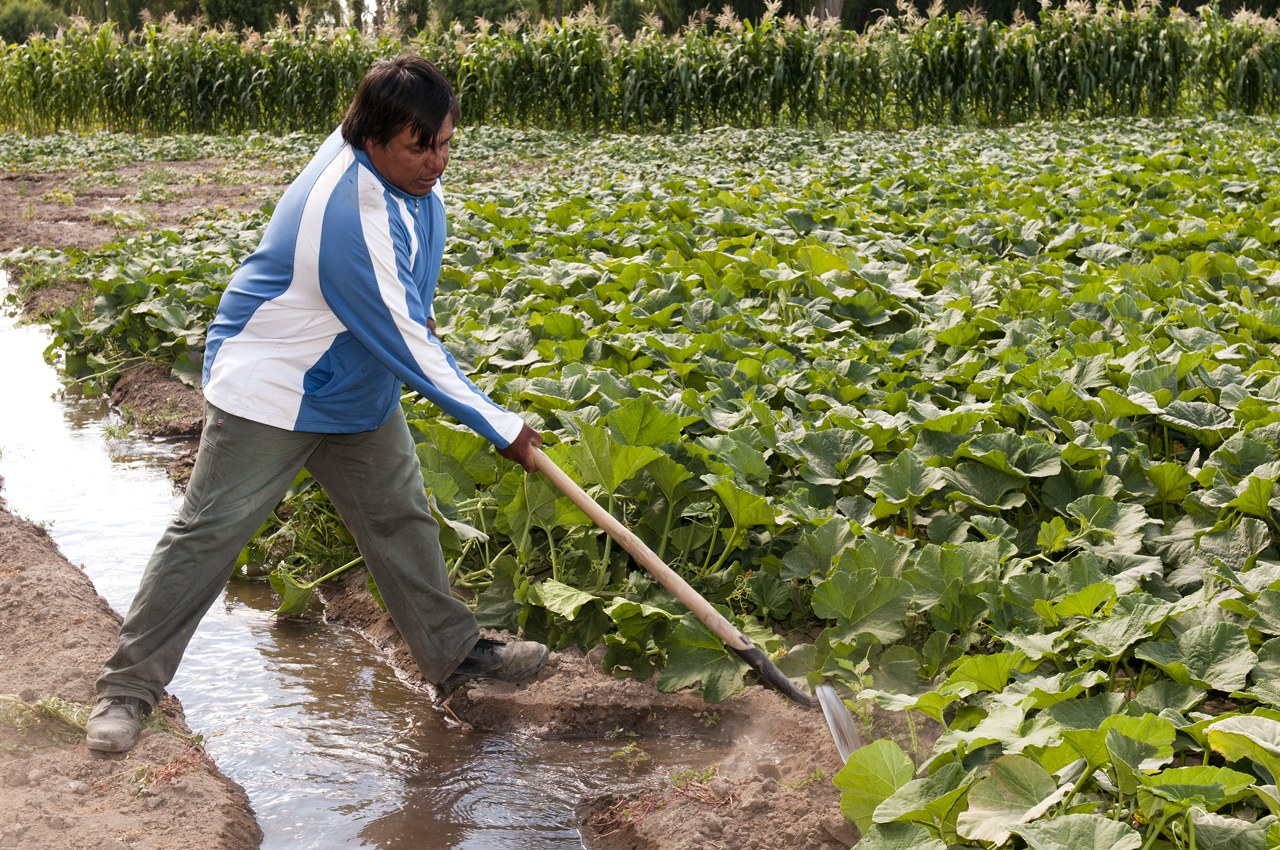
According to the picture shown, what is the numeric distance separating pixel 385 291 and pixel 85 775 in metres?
1.31

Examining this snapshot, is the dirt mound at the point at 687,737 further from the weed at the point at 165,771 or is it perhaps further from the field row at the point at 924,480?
the weed at the point at 165,771

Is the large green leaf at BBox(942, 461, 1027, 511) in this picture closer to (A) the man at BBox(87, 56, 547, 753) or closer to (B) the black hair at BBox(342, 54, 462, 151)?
(A) the man at BBox(87, 56, 547, 753)

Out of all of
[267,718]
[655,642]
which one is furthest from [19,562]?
[655,642]

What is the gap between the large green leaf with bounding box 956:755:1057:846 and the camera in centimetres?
176

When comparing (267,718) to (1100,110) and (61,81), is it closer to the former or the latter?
(1100,110)

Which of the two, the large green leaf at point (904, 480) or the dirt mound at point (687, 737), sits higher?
the large green leaf at point (904, 480)

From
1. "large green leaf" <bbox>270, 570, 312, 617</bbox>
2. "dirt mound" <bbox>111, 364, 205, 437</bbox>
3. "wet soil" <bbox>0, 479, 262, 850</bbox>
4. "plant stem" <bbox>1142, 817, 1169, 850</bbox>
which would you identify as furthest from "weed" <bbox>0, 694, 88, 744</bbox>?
"dirt mound" <bbox>111, 364, 205, 437</bbox>

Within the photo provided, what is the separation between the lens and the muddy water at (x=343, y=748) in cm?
236

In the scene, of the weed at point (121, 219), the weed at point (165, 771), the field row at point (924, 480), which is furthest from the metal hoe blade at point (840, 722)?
the weed at point (121, 219)

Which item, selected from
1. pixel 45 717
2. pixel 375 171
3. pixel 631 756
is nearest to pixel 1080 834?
pixel 631 756

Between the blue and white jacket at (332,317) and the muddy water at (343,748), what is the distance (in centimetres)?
90

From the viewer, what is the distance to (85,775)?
2260 mm

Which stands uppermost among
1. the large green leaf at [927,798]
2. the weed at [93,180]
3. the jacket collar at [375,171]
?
the jacket collar at [375,171]

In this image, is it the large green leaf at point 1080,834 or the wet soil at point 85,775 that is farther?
the wet soil at point 85,775
